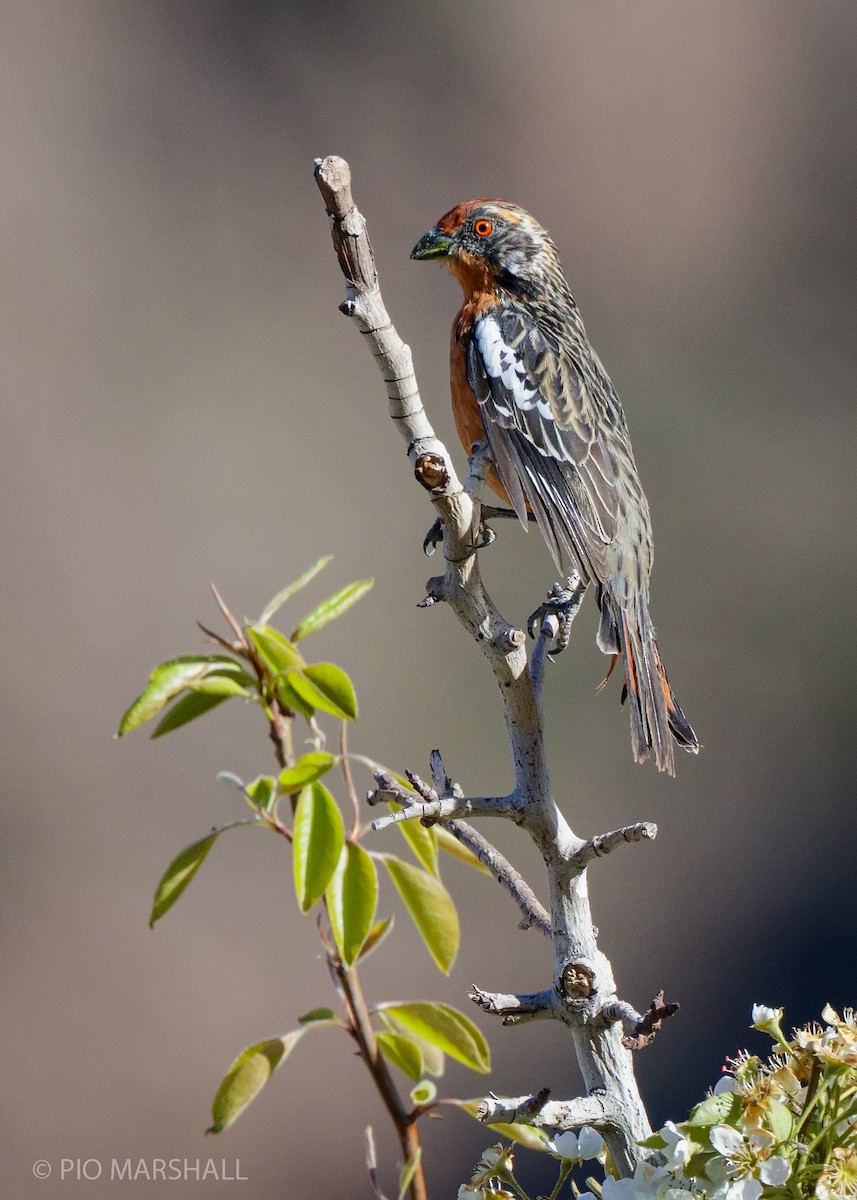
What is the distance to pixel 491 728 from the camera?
3.64 meters

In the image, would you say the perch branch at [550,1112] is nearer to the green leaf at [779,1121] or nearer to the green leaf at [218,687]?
the green leaf at [779,1121]

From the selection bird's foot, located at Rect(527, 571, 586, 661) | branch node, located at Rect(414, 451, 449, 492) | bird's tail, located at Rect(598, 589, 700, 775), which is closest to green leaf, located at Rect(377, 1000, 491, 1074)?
branch node, located at Rect(414, 451, 449, 492)

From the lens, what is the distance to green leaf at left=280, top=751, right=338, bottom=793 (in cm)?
51

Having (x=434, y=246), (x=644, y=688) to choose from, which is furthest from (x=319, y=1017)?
(x=434, y=246)

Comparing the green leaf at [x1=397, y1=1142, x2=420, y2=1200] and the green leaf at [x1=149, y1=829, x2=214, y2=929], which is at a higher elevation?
the green leaf at [x1=149, y1=829, x2=214, y2=929]

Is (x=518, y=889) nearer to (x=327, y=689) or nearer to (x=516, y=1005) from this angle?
(x=516, y=1005)

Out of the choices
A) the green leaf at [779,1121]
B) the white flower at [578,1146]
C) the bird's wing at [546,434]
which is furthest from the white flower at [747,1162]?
the bird's wing at [546,434]

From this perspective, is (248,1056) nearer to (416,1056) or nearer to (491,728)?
(416,1056)

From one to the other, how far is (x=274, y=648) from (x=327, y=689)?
3 centimetres

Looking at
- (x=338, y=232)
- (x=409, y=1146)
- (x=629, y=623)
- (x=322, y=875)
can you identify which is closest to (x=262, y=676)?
(x=322, y=875)

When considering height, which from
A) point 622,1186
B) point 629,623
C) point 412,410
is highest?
point 412,410

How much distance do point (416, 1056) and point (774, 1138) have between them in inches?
9.7

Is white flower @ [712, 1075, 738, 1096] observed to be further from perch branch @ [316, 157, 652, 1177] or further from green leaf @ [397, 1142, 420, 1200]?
green leaf @ [397, 1142, 420, 1200]

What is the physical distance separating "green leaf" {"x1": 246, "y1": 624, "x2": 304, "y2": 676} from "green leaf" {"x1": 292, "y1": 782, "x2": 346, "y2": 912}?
0.06 meters
